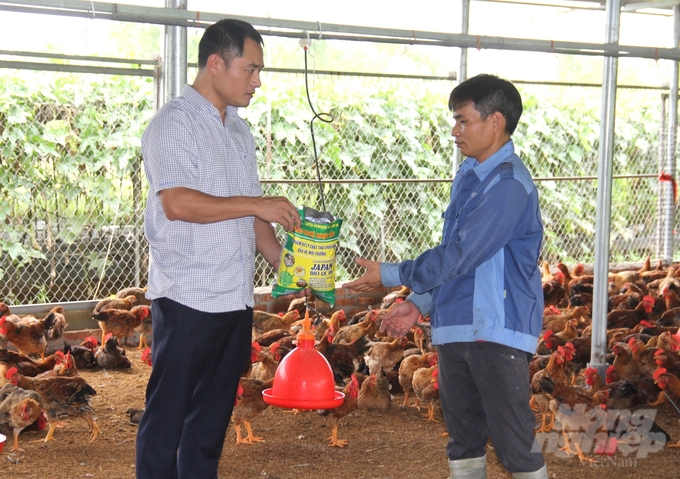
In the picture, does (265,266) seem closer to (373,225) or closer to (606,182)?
(373,225)

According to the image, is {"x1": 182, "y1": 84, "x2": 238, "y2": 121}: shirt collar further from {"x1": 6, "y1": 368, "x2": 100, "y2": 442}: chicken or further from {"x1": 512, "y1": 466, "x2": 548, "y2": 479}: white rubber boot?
{"x1": 6, "y1": 368, "x2": 100, "y2": 442}: chicken

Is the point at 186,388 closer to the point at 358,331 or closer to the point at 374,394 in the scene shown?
the point at 374,394

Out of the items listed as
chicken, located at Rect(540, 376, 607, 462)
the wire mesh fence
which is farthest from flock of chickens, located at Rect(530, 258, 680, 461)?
the wire mesh fence

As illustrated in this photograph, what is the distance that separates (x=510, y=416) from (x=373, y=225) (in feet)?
21.6

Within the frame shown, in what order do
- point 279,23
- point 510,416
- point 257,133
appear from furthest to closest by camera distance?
point 257,133, point 279,23, point 510,416

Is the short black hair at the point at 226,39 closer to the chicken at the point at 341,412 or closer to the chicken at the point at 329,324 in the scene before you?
the chicken at the point at 341,412

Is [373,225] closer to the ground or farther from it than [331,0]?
closer to the ground

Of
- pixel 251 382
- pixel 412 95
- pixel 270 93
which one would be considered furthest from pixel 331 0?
pixel 251 382

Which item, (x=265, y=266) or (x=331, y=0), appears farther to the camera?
(x=331, y=0)

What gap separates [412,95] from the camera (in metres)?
10.1

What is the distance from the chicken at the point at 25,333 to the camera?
6.60 meters

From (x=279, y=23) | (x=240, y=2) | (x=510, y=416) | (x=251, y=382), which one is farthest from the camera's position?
(x=240, y=2)

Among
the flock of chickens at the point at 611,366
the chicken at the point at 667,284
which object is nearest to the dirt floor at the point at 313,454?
the flock of chickens at the point at 611,366

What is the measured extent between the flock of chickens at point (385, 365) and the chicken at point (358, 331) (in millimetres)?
10
